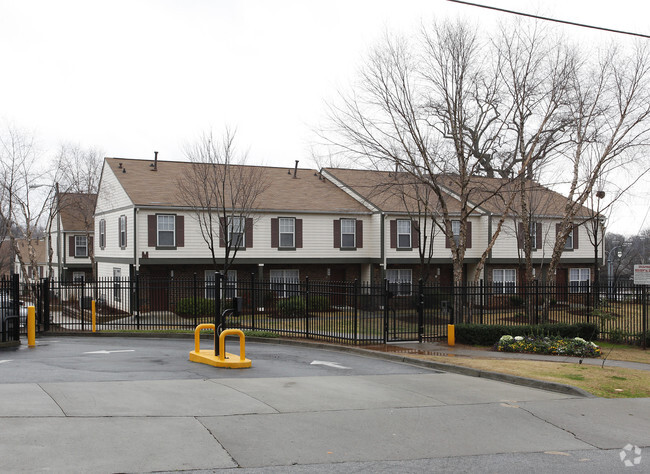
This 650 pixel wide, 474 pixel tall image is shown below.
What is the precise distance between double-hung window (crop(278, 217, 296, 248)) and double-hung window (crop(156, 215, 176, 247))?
5450mm

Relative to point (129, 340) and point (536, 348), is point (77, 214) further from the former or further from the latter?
point (536, 348)

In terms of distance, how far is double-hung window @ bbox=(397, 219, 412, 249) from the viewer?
115 feet

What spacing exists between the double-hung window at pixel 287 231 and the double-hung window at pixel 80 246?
75.7ft

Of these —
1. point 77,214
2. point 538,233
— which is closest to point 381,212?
point 538,233

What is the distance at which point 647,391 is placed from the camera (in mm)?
11312

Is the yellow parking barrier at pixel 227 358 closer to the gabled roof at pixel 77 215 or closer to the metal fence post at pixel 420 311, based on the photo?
the metal fence post at pixel 420 311

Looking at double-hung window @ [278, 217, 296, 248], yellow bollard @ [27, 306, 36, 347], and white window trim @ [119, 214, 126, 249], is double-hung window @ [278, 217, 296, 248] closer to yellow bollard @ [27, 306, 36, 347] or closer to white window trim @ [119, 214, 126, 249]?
white window trim @ [119, 214, 126, 249]

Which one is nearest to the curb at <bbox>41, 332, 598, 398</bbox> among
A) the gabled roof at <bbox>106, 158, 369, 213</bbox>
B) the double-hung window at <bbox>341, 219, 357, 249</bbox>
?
the gabled roof at <bbox>106, 158, 369, 213</bbox>

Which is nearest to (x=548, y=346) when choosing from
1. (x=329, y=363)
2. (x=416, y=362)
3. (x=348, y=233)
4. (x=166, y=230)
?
(x=416, y=362)

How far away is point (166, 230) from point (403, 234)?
1274cm

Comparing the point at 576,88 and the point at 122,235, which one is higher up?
the point at 576,88

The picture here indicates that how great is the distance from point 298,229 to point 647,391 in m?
23.3

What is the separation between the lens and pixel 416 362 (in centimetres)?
1451

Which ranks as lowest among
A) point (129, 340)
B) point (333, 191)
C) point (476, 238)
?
point (129, 340)
